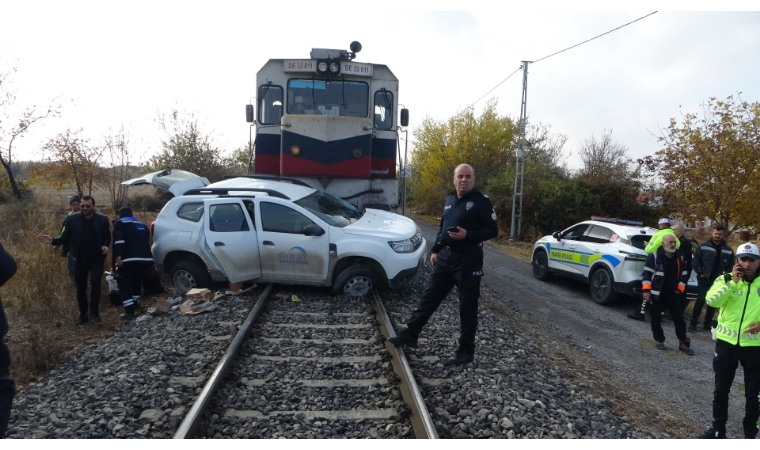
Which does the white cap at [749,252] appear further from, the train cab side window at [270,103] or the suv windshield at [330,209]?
the train cab side window at [270,103]

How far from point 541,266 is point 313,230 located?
251 inches

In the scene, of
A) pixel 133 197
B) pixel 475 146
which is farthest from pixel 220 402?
pixel 475 146

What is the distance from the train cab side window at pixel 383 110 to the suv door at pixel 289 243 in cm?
350

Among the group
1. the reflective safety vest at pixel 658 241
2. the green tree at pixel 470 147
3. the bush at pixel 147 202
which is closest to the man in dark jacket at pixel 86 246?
the reflective safety vest at pixel 658 241

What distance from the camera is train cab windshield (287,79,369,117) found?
32.2ft

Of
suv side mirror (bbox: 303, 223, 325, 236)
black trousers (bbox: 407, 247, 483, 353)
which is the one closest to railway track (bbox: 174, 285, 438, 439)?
black trousers (bbox: 407, 247, 483, 353)

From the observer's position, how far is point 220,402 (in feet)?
13.1

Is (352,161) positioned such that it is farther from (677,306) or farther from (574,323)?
(677,306)

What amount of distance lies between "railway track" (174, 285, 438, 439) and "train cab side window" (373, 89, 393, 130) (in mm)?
5029

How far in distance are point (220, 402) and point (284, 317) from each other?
2305 mm

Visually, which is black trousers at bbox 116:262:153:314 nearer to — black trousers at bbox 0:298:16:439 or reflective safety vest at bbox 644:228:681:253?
black trousers at bbox 0:298:16:439

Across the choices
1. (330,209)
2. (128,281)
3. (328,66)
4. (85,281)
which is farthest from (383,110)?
(85,281)

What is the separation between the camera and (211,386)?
4.05 m

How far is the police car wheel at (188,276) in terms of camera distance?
743 cm
